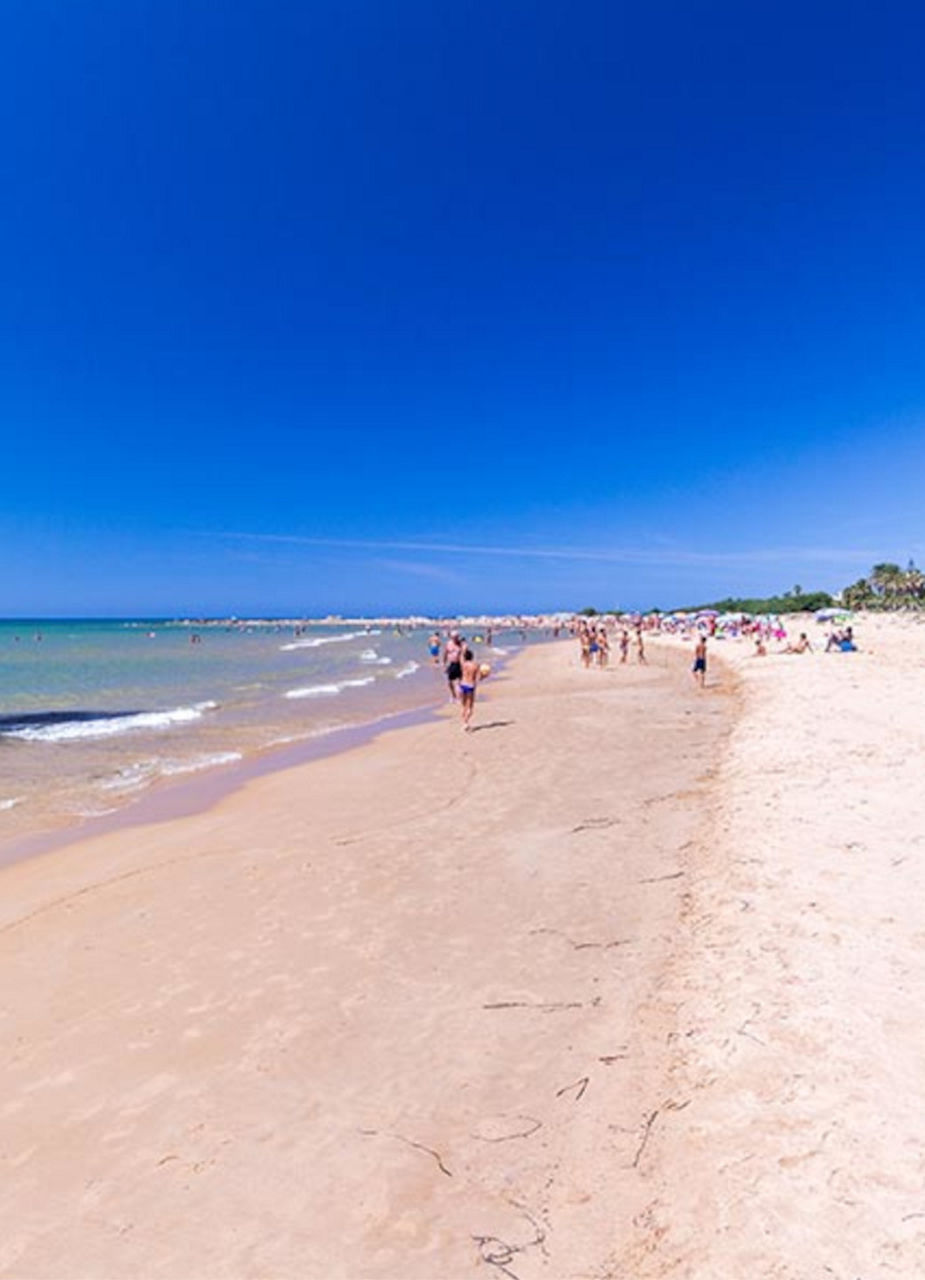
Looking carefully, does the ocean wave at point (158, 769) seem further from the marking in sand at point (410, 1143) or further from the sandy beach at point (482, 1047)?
the marking in sand at point (410, 1143)

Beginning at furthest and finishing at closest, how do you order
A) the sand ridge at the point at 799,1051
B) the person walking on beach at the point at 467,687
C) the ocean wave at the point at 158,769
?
the person walking on beach at the point at 467,687 < the ocean wave at the point at 158,769 < the sand ridge at the point at 799,1051

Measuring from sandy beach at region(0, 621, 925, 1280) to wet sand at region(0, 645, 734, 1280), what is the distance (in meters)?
0.02

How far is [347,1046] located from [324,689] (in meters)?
24.1

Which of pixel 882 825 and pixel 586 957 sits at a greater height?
pixel 882 825

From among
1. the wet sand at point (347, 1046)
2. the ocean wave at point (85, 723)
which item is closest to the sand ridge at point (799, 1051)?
the wet sand at point (347, 1046)

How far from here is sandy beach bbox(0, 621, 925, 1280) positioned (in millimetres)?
2805

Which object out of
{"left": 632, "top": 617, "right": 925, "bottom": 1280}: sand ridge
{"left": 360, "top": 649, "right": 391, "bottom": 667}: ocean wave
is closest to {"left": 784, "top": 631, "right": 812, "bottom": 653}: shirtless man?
{"left": 360, "top": 649, "right": 391, "bottom": 667}: ocean wave

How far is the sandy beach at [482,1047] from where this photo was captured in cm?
280

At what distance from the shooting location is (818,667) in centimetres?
2556

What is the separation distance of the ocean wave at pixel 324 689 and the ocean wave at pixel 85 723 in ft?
14.2

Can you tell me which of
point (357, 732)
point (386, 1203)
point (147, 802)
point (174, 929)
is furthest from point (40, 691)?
point (386, 1203)

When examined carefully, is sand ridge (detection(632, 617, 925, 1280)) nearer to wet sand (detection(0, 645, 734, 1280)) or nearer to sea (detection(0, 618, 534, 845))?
wet sand (detection(0, 645, 734, 1280))

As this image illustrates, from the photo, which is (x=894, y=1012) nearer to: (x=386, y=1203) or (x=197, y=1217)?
(x=386, y=1203)

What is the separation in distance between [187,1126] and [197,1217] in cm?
61
